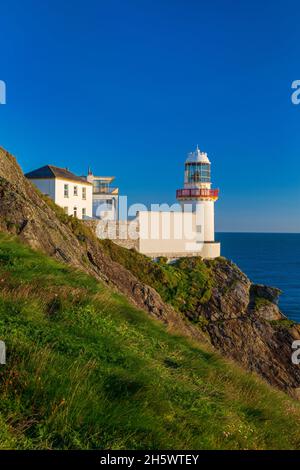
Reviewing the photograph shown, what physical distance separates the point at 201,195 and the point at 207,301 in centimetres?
1697

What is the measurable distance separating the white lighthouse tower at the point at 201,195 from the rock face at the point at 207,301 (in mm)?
3994

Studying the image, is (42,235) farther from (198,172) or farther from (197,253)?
(198,172)

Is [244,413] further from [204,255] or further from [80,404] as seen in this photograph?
[204,255]

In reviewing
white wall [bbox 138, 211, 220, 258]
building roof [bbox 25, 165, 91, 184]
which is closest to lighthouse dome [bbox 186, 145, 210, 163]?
white wall [bbox 138, 211, 220, 258]

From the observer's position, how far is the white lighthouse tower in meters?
47.2

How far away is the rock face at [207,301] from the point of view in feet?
48.8

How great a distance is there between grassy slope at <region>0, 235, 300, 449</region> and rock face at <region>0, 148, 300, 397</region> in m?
4.21

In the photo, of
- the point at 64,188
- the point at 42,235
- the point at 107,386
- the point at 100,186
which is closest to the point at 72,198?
the point at 64,188

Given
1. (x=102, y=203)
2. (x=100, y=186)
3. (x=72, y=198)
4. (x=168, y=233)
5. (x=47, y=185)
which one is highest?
(x=100, y=186)

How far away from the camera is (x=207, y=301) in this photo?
114 feet

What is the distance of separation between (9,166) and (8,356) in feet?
52.2

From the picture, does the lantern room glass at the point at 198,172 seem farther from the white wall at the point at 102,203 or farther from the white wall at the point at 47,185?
the white wall at the point at 47,185

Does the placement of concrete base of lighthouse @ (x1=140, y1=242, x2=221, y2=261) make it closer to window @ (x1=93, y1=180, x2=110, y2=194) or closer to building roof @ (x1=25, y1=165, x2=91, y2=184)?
building roof @ (x1=25, y1=165, x2=91, y2=184)
